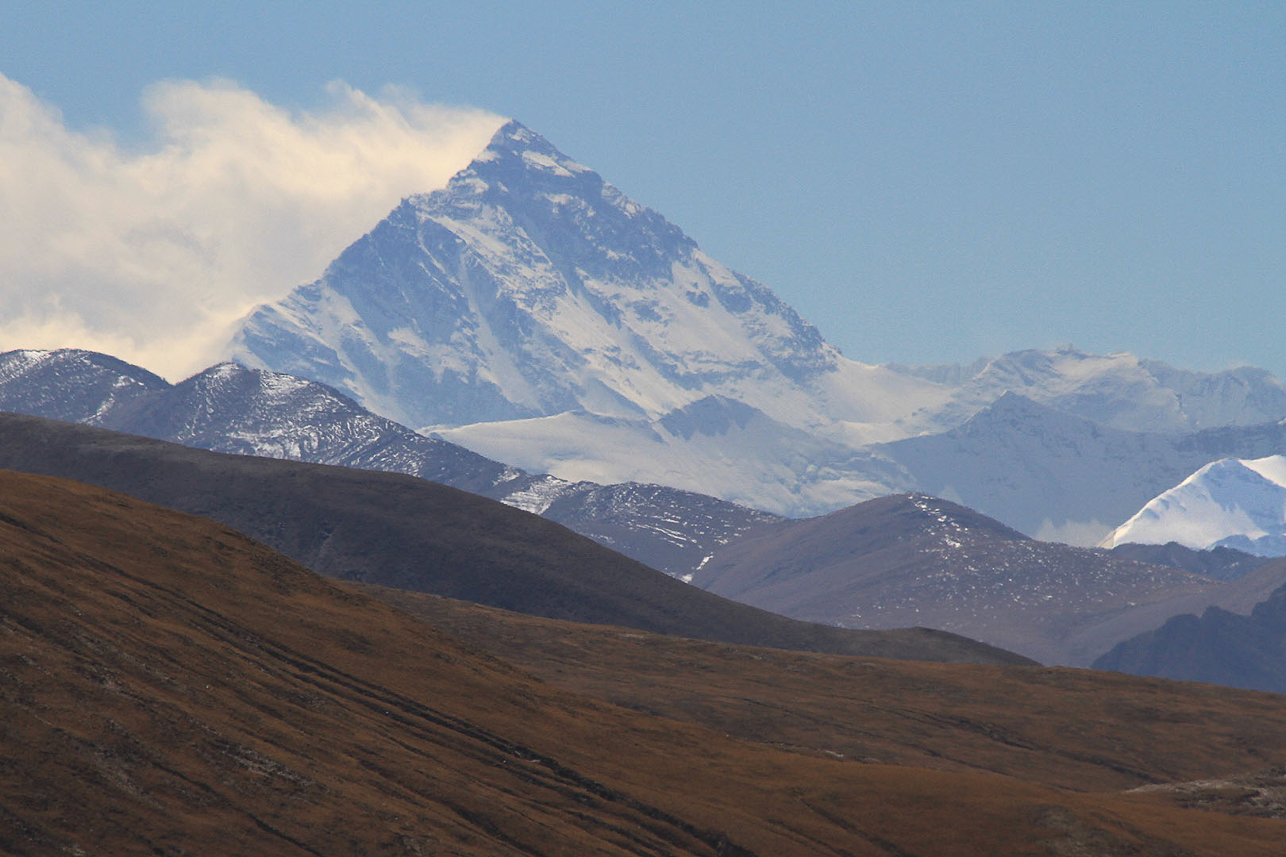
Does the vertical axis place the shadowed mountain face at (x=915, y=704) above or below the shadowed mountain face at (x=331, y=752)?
above

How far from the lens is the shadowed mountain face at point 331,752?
5009cm

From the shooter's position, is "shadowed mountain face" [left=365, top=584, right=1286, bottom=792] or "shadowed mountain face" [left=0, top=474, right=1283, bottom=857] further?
"shadowed mountain face" [left=365, top=584, right=1286, bottom=792]

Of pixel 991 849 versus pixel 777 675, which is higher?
pixel 777 675

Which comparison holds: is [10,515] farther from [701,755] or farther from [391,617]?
[701,755]

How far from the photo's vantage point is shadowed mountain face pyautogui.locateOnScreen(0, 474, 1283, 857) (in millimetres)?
50094

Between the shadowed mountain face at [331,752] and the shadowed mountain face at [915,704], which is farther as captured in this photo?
the shadowed mountain face at [915,704]

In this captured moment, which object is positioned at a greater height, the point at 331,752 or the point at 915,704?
the point at 915,704

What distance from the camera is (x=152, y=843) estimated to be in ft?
154

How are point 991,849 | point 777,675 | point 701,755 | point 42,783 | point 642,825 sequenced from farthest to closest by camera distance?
point 777,675 → point 701,755 → point 991,849 → point 642,825 → point 42,783

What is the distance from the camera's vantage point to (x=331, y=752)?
6097 cm

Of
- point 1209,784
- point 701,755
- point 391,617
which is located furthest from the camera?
point 1209,784

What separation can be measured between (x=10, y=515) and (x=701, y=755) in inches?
1467

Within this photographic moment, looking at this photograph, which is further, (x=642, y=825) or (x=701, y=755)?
(x=701, y=755)

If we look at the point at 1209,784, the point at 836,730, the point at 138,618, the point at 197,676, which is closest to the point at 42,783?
the point at 197,676
